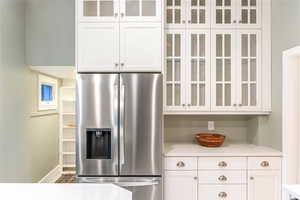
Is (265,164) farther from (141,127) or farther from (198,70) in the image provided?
(141,127)

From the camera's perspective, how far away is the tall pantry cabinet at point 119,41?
2.68 meters

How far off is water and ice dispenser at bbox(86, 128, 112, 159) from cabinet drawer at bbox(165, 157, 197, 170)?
649 millimetres

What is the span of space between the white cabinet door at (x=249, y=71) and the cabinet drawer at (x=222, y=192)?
914 mm

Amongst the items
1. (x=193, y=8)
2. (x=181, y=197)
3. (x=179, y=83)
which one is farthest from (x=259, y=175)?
(x=193, y=8)

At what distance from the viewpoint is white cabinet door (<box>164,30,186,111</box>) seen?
2977 millimetres

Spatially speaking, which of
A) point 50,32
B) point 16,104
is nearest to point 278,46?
point 50,32

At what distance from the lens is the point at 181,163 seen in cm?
269

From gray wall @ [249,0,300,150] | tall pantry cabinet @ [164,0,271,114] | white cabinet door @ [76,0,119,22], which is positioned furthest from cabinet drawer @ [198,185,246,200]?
white cabinet door @ [76,0,119,22]

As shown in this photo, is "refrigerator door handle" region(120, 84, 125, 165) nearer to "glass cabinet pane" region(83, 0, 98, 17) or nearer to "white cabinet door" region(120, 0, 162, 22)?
"white cabinet door" region(120, 0, 162, 22)

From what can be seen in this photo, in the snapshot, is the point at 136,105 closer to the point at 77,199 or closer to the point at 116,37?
the point at 116,37

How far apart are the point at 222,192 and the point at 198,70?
1.41 metres

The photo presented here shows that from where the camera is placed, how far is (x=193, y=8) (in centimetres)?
301

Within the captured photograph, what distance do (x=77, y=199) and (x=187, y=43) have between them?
2252mm

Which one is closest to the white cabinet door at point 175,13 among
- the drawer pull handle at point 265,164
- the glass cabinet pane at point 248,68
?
the glass cabinet pane at point 248,68
